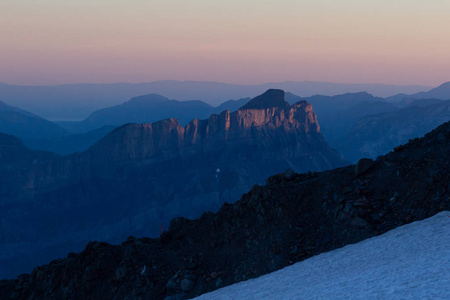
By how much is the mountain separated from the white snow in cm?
163

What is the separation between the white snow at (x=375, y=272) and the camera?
1353cm

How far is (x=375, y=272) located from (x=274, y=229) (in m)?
8.72

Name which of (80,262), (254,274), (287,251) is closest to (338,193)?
(287,251)

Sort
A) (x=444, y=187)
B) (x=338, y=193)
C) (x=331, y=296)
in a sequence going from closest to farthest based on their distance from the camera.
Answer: (x=331, y=296) < (x=444, y=187) < (x=338, y=193)

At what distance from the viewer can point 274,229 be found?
80.2ft

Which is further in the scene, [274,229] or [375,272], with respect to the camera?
[274,229]

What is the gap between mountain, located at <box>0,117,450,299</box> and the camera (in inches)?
888

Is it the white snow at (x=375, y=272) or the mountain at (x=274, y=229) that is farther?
the mountain at (x=274, y=229)

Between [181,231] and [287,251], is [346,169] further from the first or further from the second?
[181,231]

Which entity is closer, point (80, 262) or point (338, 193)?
point (338, 193)

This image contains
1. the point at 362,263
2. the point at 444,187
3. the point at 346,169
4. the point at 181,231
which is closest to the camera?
the point at 362,263

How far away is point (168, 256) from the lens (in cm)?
2653

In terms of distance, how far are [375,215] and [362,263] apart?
5094mm

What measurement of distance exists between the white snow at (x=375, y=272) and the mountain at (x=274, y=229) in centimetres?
163
